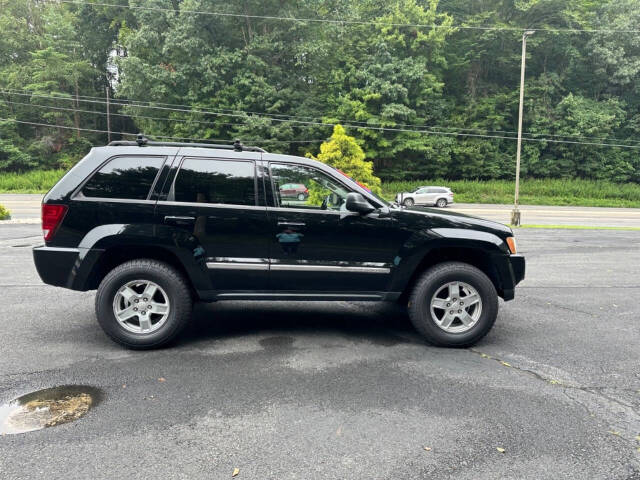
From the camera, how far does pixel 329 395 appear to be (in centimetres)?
347

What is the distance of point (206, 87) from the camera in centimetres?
3731

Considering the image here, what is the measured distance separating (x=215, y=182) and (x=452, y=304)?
8.95 feet

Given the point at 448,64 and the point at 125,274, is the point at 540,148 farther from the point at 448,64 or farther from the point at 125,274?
the point at 125,274

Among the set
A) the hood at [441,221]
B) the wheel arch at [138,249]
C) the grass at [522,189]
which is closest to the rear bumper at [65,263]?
the wheel arch at [138,249]

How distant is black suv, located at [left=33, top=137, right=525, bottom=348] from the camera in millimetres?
4293

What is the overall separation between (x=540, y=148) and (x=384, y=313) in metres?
41.7

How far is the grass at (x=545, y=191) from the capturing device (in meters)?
37.4

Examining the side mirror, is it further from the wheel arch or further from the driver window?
the wheel arch

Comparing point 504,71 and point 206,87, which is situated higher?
point 504,71

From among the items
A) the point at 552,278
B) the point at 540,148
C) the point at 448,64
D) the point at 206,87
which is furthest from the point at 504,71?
the point at 552,278

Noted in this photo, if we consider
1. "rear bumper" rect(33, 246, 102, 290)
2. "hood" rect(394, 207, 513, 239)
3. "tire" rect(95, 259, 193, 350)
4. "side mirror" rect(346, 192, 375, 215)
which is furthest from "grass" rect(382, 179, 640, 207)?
"rear bumper" rect(33, 246, 102, 290)

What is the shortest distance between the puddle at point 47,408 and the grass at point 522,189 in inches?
1376

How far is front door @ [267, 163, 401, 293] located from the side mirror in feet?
0.34

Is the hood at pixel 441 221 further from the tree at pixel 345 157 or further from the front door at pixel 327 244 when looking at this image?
the tree at pixel 345 157
